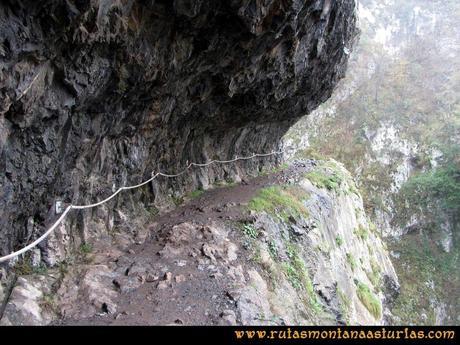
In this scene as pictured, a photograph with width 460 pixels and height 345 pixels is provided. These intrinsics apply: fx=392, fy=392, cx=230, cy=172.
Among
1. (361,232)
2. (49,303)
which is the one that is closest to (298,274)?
(49,303)

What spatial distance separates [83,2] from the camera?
16.2 ft

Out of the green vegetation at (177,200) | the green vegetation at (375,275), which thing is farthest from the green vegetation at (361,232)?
the green vegetation at (177,200)

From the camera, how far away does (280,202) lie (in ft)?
43.8

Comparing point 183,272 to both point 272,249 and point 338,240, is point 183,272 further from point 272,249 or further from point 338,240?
point 338,240

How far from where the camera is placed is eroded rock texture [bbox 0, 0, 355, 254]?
4.98 m

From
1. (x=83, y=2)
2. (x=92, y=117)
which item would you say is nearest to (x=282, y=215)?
(x=92, y=117)

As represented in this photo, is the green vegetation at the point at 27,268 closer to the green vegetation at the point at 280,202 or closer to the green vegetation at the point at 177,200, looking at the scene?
the green vegetation at the point at 177,200

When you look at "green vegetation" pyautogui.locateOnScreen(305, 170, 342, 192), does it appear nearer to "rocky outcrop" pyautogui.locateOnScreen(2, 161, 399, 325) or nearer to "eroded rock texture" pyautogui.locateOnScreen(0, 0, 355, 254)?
"rocky outcrop" pyautogui.locateOnScreen(2, 161, 399, 325)

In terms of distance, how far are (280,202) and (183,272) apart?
21.3 ft

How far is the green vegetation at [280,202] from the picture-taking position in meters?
12.2

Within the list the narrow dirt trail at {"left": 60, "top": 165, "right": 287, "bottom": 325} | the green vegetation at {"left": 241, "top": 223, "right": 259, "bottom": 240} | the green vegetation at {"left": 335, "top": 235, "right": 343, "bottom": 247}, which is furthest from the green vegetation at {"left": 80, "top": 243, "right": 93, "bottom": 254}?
the green vegetation at {"left": 335, "top": 235, "right": 343, "bottom": 247}

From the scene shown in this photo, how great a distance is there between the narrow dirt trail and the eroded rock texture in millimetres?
1590

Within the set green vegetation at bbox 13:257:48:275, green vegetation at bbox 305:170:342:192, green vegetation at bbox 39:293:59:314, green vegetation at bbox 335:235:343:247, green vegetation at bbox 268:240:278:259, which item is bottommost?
green vegetation at bbox 39:293:59:314

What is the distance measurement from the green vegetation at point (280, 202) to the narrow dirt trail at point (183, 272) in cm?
120
